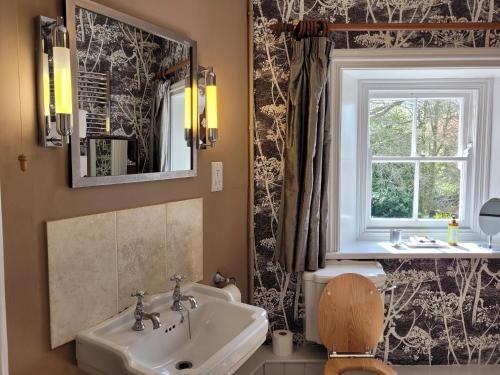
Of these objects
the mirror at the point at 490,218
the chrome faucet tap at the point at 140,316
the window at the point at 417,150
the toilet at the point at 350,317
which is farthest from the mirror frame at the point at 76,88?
the mirror at the point at 490,218

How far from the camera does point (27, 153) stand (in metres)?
1.12

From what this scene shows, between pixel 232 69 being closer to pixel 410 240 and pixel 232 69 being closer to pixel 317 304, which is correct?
pixel 317 304

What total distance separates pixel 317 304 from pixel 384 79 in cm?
141

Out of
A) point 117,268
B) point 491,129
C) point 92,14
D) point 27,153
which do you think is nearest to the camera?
point 27,153

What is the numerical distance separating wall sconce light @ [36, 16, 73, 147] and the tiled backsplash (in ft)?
0.95

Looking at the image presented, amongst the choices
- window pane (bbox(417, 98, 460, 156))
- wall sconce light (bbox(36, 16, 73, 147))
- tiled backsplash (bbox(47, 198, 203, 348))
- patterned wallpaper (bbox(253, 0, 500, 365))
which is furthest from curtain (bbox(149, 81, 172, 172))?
window pane (bbox(417, 98, 460, 156))

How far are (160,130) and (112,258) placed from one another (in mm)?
533

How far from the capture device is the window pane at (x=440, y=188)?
250 centimetres

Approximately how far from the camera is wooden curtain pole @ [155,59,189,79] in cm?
159

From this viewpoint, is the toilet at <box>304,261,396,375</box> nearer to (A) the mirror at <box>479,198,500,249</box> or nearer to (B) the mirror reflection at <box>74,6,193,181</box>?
(A) the mirror at <box>479,198,500,249</box>

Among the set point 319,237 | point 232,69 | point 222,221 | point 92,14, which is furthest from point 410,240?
point 92,14

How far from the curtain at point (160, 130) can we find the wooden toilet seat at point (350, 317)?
3.52 feet

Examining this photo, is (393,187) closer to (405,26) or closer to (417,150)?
(417,150)

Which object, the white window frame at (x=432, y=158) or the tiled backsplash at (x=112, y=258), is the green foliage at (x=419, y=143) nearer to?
the white window frame at (x=432, y=158)
